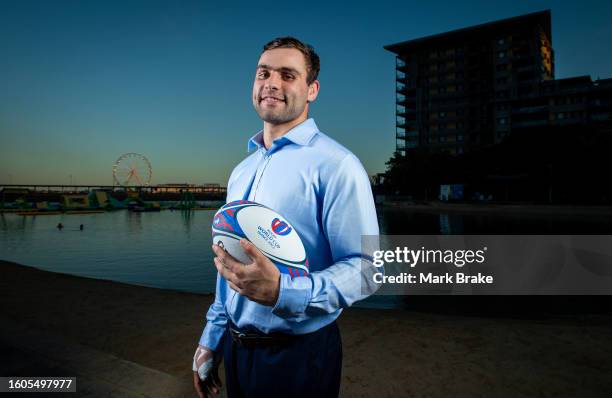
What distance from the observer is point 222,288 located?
Answer: 2.05m

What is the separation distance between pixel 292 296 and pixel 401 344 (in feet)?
17.4

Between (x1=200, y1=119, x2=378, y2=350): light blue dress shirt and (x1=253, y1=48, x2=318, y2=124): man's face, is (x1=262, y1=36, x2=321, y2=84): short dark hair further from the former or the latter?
(x1=200, y1=119, x2=378, y2=350): light blue dress shirt

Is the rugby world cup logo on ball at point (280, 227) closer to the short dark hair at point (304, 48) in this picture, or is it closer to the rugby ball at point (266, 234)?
the rugby ball at point (266, 234)

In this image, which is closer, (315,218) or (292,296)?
(292,296)

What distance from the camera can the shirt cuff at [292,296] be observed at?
1.34 meters

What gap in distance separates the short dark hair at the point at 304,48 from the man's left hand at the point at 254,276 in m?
0.93

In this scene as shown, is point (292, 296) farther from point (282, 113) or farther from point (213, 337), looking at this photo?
point (213, 337)

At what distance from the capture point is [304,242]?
1.65m

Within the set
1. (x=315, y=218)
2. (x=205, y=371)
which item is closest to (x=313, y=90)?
(x=315, y=218)

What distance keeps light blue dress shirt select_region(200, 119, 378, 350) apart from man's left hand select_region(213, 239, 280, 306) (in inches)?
1.4

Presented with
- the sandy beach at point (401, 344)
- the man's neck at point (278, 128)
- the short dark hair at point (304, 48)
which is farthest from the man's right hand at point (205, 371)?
the sandy beach at point (401, 344)

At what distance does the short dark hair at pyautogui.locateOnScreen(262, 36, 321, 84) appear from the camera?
5.75 ft

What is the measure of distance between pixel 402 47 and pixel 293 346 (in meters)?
128

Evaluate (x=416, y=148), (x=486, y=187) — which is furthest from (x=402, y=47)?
(x=486, y=187)
